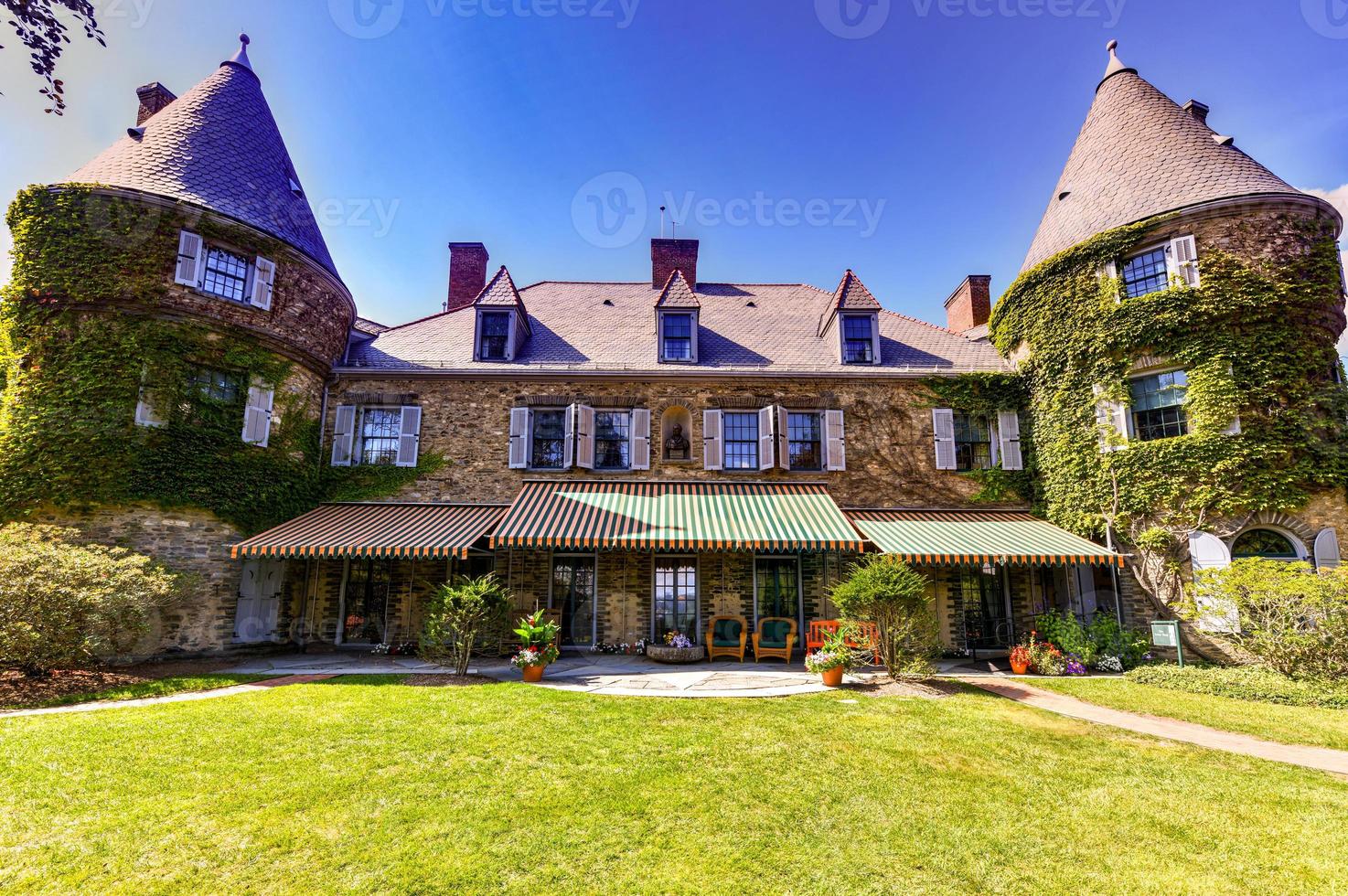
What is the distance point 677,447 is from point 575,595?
4.69 m

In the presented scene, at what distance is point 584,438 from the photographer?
15273 millimetres

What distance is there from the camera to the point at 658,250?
20.7m

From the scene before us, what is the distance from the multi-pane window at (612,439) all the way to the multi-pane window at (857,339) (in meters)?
6.47

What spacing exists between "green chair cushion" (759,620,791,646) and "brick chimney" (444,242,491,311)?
14745 mm

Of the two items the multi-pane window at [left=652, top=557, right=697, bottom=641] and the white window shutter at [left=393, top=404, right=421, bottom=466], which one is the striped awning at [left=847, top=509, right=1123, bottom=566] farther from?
the white window shutter at [left=393, top=404, right=421, bottom=466]

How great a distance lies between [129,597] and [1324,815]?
15963 millimetres

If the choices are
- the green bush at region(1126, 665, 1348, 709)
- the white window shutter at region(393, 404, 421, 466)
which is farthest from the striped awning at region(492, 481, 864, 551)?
the green bush at region(1126, 665, 1348, 709)

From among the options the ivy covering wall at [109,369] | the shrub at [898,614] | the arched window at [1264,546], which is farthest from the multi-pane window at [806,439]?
the ivy covering wall at [109,369]

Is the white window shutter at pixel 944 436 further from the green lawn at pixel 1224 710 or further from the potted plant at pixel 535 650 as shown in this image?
the potted plant at pixel 535 650

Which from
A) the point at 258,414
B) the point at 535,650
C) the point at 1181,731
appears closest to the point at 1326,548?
the point at 1181,731

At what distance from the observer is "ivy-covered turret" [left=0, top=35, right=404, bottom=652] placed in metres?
11.5

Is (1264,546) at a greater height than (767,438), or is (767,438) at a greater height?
(767,438)

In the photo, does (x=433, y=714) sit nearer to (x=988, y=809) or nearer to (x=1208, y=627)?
(x=988, y=809)

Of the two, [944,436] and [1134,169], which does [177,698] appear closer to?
[944,436]
